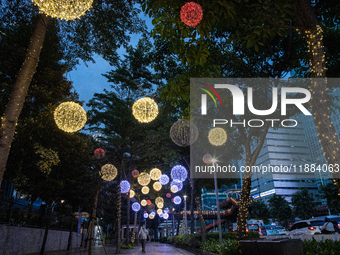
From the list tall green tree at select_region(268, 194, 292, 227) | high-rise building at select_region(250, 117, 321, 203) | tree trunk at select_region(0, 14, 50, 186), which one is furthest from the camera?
high-rise building at select_region(250, 117, 321, 203)

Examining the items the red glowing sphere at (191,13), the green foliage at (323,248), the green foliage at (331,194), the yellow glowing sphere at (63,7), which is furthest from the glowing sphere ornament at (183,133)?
the green foliage at (331,194)

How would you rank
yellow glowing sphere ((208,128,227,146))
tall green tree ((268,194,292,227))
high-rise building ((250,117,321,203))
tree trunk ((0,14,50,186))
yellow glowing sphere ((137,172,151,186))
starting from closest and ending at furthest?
tree trunk ((0,14,50,186))
yellow glowing sphere ((208,128,227,146))
yellow glowing sphere ((137,172,151,186))
tall green tree ((268,194,292,227))
high-rise building ((250,117,321,203))

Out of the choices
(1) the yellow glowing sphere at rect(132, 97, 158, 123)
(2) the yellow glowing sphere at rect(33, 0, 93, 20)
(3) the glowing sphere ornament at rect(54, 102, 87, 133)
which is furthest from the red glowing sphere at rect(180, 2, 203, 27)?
(3) the glowing sphere ornament at rect(54, 102, 87, 133)

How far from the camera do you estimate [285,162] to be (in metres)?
114

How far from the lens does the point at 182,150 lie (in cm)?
2108

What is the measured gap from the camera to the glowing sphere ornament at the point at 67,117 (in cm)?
817

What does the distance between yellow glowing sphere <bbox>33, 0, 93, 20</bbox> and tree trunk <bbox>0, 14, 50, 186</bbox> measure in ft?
6.02

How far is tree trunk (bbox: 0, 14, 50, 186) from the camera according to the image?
535 cm

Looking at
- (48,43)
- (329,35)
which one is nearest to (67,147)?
(48,43)

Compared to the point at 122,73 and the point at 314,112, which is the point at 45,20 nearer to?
the point at 314,112

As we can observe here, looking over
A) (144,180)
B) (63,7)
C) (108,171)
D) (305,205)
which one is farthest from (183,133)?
(305,205)

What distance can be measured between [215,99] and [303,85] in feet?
12.0

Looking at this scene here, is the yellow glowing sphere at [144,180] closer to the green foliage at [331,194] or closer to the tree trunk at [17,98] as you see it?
the tree trunk at [17,98]

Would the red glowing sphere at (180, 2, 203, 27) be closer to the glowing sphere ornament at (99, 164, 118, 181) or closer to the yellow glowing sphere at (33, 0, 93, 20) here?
the yellow glowing sphere at (33, 0, 93, 20)
